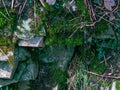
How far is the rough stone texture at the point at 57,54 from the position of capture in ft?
14.8

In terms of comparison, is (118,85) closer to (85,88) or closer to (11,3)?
(85,88)

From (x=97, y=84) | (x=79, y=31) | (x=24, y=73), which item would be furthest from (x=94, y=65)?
(x=24, y=73)

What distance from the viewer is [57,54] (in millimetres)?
4578

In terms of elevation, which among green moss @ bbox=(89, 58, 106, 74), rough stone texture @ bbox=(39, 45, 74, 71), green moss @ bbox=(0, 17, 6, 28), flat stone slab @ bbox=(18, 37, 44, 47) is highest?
green moss @ bbox=(0, 17, 6, 28)

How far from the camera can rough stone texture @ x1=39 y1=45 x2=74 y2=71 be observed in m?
4.52

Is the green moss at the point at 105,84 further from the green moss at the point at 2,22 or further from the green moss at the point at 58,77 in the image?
the green moss at the point at 2,22

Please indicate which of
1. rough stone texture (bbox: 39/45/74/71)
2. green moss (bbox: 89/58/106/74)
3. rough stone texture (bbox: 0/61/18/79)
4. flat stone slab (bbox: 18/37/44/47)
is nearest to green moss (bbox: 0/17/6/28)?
flat stone slab (bbox: 18/37/44/47)

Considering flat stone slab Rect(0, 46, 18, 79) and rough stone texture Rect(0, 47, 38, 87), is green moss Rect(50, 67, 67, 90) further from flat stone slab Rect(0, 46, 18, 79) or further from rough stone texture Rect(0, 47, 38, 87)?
flat stone slab Rect(0, 46, 18, 79)

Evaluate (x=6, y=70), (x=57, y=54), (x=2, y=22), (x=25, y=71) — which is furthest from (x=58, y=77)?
(x=2, y=22)

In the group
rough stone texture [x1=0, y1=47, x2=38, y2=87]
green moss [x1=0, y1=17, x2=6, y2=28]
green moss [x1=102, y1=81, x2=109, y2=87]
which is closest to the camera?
green moss [x1=0, y1=17, x2=6, y2=28]

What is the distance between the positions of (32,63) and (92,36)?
3.20ft

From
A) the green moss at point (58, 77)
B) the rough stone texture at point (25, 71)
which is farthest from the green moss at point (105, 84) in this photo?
the rough stone texture at point (25, 71)

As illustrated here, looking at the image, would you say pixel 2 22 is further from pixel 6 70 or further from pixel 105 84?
pixel 105 84

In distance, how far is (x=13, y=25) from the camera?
13.2 ft
